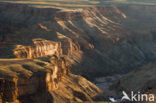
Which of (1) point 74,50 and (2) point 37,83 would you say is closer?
(2) point 37,83

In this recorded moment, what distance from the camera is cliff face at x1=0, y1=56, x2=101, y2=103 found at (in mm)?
47128

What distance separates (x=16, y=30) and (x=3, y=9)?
2945 cm

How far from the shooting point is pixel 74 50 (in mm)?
98188

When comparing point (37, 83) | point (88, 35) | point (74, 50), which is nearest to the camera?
point (37, 83)

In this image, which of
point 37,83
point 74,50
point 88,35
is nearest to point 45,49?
point 74,50

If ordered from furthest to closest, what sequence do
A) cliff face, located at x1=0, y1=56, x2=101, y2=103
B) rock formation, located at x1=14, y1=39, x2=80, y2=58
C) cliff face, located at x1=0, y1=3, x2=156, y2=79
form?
1. cliff face, located at x1=0, y1=3, x2=156, y2=79
2. rock formation, located at x1=14, y1=39, x2=80, y2=58
3. cliff face, located at x1=0, y1=56, x2=101, y2=103

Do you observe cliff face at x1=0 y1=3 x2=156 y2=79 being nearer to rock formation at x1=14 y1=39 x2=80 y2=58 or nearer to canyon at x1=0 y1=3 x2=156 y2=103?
canyon at x1=0 y1=3 x2=156 y2=103

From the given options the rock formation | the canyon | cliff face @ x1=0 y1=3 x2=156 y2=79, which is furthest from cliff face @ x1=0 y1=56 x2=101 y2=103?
cliff face @ x1=0 y1=3 x2=156 y2=79

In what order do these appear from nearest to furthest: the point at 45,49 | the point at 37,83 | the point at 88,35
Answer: the point at 37,83 → the point at 45,49 → the point at 88,35

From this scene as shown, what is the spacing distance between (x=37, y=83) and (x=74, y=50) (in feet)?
154

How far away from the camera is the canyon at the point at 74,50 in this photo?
52281mm

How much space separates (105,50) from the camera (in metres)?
108

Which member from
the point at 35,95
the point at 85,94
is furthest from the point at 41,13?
the point at 35,95

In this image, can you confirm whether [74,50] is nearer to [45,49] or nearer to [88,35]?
[88,35]
